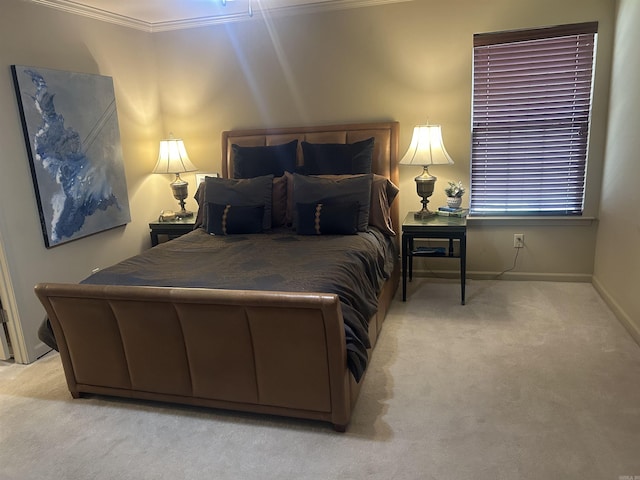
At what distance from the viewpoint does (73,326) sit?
240 cm

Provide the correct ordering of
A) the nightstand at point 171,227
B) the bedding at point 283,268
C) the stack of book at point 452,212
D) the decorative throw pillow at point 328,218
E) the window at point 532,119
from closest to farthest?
1. the bedding at point 283,268
2. the decorative throw pillow at point 328,218
3. the window at point 532,119
4. the stack of book at point 452,212
5. the nightstand at point 171,227

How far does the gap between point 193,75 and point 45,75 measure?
1489 mm

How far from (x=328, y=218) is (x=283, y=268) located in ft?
2.69

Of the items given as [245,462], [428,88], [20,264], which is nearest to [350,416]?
[245,462]

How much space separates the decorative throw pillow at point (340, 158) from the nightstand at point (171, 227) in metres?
1.16

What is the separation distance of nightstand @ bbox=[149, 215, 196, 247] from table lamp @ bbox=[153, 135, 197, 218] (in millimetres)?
169

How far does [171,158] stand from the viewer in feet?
13.6

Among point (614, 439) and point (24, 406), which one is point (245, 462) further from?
point (614, 439)

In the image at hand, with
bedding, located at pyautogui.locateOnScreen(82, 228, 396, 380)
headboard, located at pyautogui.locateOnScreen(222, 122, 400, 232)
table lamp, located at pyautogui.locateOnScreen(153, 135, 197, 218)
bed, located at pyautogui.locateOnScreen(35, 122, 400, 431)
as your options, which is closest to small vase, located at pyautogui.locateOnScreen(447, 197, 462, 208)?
headboard, located at pyautogui.locateOnScreen(222, 122, 400, 232)

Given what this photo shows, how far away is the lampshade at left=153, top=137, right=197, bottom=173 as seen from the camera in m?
→ 4.13

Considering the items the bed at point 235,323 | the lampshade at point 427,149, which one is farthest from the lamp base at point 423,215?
the bed at point 235,323

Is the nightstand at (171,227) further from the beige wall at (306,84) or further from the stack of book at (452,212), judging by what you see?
the stack of book at (452,212)

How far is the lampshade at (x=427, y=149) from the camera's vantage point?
3633mm

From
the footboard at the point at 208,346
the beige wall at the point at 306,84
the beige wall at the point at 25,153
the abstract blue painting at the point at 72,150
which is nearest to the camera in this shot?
the footboard at the point at 208,346
